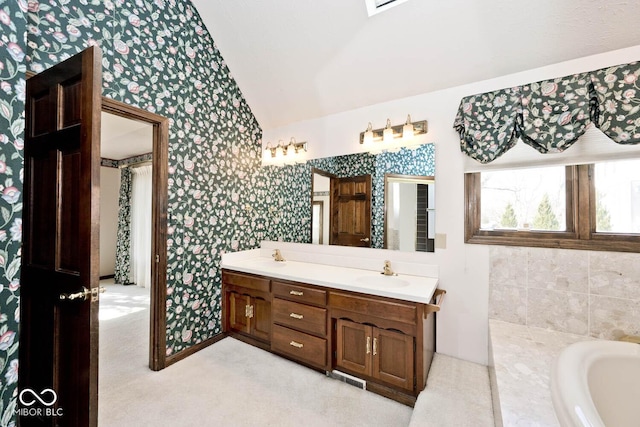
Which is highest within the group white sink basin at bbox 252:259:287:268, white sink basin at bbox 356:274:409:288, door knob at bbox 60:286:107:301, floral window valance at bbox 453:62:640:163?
floral window valance at bbox 453:62:640:163

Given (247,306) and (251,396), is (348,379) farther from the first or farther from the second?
(247,306)

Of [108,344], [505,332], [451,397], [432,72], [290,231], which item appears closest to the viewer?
[451,397]

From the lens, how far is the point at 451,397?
170cm

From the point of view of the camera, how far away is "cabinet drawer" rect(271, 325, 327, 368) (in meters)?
2.08

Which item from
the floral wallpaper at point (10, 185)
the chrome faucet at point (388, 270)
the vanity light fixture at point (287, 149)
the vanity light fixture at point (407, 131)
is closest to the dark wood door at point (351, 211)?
the chrome faucet at point (388, 270)

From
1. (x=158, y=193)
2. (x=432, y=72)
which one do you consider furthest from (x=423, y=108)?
(x=158, y=193)

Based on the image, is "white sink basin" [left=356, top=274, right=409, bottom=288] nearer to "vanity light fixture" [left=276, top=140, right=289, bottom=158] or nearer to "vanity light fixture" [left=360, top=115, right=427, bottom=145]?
"vanity light fixture" [left=360, top=115, right=427, bottom=145]

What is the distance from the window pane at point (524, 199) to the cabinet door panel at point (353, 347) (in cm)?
130

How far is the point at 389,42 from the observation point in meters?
2.09

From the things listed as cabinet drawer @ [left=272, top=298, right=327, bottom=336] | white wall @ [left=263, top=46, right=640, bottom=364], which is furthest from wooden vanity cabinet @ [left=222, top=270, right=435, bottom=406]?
white wall @ [left=263, top=46, right=640, bottom=364]

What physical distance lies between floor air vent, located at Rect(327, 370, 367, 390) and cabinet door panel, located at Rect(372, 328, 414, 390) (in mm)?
135

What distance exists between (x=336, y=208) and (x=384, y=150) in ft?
2.43

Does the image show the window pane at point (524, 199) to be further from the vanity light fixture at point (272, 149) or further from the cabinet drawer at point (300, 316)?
the vanity light fixture at point (272, 149)

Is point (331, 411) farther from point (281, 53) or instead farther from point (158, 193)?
point (281, 53)
